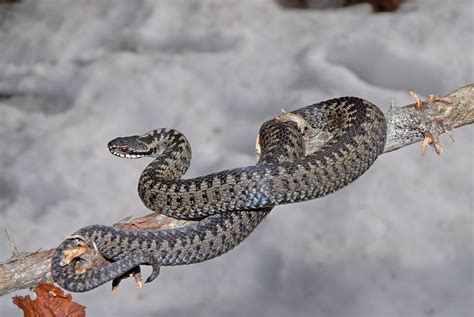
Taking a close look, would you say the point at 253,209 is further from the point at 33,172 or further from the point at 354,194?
the point at 33,172

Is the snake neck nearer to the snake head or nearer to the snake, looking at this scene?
the snake

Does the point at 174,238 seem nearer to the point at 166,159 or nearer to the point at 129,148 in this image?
the point at 166,159

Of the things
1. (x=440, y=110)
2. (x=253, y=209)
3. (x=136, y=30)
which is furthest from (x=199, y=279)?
(x=136, y=30)

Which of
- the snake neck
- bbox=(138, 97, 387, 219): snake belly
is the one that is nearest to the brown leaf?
bbox=(138, 97, 387, 219): snake belly

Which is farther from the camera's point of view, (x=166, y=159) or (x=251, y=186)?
(x=166, y=159)

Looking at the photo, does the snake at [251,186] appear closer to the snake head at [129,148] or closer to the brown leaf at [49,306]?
the snake head at [129,148]

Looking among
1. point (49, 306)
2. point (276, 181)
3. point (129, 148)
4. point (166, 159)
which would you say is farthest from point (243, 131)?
point (49, 306)
